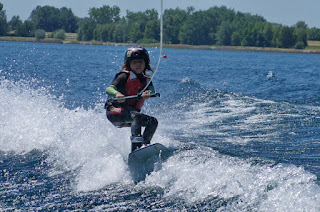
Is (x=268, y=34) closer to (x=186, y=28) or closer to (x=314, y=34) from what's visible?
(x=314, y=34)

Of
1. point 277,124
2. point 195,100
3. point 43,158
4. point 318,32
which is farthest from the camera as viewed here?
point 318,32

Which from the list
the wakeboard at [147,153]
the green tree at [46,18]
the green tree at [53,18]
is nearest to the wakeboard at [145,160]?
the wakeboard at [147,153]

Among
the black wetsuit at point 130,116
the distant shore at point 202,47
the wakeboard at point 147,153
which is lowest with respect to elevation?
the distant shore at point 202,47

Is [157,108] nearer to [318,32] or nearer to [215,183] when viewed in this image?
[215,183]

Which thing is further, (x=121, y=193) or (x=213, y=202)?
(x=121, y=193)

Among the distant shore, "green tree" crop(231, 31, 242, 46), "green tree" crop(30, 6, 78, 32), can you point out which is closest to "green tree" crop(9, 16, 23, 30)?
the distant shore

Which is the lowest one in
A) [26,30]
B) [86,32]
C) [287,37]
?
[287,37]

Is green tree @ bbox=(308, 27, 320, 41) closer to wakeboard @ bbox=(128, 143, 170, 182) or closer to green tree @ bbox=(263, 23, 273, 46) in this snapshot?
green tree @ bbox=(263, 23, 273, 46)

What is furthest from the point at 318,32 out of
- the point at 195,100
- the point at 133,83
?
the point at 133,83

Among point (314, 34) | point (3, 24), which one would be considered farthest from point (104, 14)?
point (314, 34)

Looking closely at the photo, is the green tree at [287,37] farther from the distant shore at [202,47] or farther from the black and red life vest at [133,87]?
the black and red life vest at [133,87]

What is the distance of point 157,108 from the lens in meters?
13.8

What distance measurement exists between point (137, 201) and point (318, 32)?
132601mm

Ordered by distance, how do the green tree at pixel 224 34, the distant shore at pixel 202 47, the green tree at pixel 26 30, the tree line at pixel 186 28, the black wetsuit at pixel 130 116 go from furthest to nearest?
the green tree at pixel 224 34, the green tree at pixel 26 30, the distant shore at pixel 202 47, the tree line at pixel 186 28, the black wetsuit at pixel 130 116
